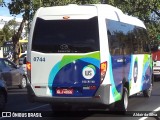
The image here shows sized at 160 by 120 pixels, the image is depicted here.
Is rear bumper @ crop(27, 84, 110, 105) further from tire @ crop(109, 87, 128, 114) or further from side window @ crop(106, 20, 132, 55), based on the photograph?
tire @ crop(109, 87, 128, 114)

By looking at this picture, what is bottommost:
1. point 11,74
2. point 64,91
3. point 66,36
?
point 11,74

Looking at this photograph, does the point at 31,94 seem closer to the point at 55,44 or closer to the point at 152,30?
the point at 55,44

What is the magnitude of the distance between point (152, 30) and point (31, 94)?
28.3 metres

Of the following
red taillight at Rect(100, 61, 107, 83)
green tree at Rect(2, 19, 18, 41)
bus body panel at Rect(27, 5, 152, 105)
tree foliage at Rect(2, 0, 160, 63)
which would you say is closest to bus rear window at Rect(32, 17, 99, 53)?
bus body panel at Rect(27, 5, 152, 105)

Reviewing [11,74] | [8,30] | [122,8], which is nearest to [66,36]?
[11,74]

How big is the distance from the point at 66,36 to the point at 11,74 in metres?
9.46

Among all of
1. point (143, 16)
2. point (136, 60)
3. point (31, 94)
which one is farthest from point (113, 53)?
point (143, 16)

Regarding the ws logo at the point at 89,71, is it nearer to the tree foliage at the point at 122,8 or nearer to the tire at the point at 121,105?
the tire at the point at 121,105

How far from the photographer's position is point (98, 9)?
10289 millimetres

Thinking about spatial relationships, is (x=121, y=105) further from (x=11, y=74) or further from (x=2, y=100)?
(x=11, y=74)

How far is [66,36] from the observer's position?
1034cm

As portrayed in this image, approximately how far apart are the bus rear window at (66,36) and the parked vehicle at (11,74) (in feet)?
27.4

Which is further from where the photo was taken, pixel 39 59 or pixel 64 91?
pixel 39 59

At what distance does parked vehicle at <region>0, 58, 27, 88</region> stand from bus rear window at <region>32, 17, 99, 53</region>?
8.35 meters
